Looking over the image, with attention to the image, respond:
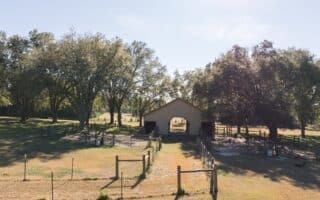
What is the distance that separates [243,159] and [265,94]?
1551 cm

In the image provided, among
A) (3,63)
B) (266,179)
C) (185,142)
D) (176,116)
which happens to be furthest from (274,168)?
(3,63)

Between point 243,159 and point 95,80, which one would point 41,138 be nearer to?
point 95,80

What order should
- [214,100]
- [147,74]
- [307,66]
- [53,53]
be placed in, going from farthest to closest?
[147,74]
[53,53]
[214,100]
[307,66]

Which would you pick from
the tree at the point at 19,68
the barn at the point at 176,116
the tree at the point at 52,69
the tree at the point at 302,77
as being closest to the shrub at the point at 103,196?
the tree at the point at 302,77

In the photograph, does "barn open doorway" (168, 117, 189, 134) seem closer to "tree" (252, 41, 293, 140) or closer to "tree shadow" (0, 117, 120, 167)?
"tree" (252, 41, 293, 140)

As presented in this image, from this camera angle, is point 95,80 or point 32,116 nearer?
point 95,80

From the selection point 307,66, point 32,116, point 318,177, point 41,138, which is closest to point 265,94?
point 307,66

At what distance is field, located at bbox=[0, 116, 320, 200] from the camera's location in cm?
1988

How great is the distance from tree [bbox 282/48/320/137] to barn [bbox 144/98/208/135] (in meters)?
11.9

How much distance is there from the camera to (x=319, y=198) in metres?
20.4

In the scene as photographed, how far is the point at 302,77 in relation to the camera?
47.5 meters

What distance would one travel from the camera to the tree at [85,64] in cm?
5366

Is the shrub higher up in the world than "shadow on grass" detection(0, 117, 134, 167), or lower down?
lower down

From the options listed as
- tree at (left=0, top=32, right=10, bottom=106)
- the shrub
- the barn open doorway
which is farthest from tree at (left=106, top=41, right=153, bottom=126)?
the shrub
